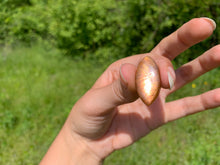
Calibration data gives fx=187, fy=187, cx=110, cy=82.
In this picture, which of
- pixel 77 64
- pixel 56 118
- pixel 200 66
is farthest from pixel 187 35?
pixel 77 64

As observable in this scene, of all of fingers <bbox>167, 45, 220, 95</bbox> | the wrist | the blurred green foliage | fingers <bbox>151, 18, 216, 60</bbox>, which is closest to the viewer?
fingers <bbox>151, 18, 216, 60</bbox>

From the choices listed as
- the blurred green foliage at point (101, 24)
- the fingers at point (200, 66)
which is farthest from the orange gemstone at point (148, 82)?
the blurred green foliage at point (101, 24)

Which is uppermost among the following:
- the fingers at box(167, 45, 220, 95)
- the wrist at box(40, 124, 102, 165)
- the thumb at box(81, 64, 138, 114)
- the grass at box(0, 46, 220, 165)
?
the thumb at box(81, 64, 138, 114)

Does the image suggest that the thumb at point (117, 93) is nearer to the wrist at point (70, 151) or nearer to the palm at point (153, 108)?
the palm at point (153, 108)

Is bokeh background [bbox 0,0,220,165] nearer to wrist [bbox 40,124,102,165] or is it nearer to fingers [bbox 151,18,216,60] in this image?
wrist [bbox 40,124,102,165]

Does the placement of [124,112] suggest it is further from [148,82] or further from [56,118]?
[56,118]

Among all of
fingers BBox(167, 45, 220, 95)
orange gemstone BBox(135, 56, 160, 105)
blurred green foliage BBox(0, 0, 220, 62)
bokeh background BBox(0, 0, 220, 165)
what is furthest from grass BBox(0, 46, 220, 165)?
orange gemstone BBox(135, 56, 160, 105)

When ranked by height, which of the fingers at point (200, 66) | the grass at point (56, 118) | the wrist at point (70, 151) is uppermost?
the fingers at point (200, 66)

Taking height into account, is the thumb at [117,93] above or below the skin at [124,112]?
above
